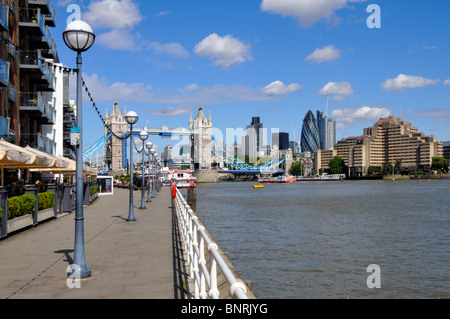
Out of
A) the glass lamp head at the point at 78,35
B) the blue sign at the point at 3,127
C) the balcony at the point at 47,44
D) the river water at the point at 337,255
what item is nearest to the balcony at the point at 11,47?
the blue sign at the point at 3,127

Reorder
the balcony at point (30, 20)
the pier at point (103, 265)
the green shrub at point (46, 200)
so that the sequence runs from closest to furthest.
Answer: the pier at point (103, 265), the green shrub at point (46, 200), the balcony at point (30, 20)

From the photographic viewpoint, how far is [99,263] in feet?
33.9

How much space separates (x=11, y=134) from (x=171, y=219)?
1479 centimetres

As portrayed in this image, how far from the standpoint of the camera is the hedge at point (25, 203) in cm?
1509

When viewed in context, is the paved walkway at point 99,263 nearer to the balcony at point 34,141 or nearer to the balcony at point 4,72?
the balcony at point 4,72

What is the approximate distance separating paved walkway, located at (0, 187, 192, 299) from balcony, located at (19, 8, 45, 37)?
70.1 ft

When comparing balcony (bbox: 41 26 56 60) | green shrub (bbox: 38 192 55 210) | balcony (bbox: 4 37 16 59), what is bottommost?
green shrub (bbox: 38 192 55 210)

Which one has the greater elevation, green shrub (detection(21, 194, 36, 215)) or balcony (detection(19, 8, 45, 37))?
balcony (detection(19, 8, 45, 37))

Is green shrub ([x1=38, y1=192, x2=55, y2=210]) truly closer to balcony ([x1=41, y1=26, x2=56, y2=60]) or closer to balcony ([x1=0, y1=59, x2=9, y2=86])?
balcony ([x1=0, y1=59, x2=9, y2=86])

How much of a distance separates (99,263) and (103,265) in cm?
29

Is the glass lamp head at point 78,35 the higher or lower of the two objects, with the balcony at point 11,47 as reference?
lower

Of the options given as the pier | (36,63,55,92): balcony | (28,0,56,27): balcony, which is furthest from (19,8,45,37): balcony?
the pier

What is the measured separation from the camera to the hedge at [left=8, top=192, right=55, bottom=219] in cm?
1509

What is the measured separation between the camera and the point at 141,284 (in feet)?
26.8
